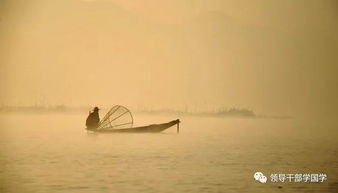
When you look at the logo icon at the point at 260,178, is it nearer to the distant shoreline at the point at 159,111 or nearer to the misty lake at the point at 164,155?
the misty lake at the point at 164,155

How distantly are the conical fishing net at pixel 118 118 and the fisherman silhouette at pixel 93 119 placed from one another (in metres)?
0.03

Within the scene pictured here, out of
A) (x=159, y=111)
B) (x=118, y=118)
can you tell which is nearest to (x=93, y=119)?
(x=118, y=118)

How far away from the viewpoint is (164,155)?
335 cm

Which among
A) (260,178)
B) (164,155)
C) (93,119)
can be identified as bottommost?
(260,178)

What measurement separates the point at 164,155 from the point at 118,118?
38 cm

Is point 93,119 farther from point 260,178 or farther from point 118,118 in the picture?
point 260,178

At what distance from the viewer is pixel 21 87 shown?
3.34 m

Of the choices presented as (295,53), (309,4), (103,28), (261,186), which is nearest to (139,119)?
(103,28)

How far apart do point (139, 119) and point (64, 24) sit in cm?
78

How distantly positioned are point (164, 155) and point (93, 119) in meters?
0.51

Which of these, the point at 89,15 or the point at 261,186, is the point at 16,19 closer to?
the point at 89,15

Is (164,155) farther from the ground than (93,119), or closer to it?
closer to it

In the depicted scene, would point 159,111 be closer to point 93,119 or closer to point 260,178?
point 93,119

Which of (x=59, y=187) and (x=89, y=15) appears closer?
(x=59, y=187)
